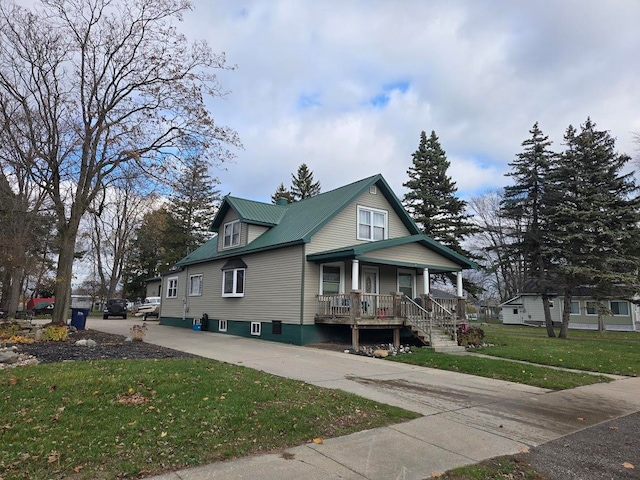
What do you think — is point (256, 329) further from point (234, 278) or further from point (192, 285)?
point (192, 285)

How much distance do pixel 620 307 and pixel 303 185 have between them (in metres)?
33.6

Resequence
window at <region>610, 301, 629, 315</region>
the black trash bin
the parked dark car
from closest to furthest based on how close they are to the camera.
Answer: the black trash bin
the parked dark car
window at <region>610, 301, 629, 315</region>

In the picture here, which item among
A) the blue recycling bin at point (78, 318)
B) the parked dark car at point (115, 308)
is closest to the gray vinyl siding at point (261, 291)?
the blue recycling bin at point (78, 318)

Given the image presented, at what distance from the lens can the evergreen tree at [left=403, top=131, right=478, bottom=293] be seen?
2914 cm

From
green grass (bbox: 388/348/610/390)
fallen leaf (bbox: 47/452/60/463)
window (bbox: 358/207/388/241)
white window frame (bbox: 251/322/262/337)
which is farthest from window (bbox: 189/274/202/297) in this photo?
fallen leaf (bbox: 47/452/60/463)

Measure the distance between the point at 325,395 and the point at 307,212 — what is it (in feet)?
42.7

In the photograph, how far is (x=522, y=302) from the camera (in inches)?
1800

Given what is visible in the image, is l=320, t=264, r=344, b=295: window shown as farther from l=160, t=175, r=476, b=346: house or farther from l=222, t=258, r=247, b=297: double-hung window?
l=222, t=258, r=247, b=297: double-hung window

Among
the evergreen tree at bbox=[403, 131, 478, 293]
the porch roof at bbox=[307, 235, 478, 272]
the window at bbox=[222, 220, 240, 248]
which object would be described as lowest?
the porch roof at bbox=[307, 235, 478, 272]

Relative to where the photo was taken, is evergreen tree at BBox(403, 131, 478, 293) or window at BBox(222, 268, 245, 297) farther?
evergreen tree at BBox(403, 131, 478, 293)

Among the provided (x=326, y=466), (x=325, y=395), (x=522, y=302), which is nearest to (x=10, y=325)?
(x=325, y=395)

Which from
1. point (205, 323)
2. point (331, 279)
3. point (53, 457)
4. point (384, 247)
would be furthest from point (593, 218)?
point (53, 457)

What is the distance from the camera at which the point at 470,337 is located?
15.9 meters

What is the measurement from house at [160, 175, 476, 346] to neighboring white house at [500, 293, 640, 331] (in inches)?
770
